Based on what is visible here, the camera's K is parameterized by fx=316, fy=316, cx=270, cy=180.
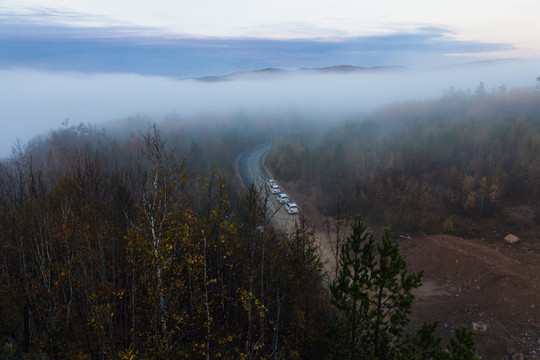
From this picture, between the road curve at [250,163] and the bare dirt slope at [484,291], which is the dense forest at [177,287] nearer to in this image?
the bare dirt slope at [484,291]

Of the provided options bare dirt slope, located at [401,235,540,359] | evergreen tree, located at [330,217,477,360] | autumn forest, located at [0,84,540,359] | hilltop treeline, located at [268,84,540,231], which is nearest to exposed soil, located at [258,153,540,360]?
bare dirt slope, located at [401,235,540,359]

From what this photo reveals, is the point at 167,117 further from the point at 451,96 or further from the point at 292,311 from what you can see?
the point at 292,311

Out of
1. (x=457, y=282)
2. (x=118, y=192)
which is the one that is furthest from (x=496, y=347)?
(x=118, y=192)

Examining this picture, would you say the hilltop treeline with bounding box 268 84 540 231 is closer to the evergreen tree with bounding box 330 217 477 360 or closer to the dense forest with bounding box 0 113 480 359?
the dense forest with bounding box 0 113 480 359

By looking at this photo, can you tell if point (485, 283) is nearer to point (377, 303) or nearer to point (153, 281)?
point (377, 303)

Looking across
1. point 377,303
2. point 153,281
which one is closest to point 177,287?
point 153,281

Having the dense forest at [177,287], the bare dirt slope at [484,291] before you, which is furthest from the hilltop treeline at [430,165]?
the dense forest at [177,287]

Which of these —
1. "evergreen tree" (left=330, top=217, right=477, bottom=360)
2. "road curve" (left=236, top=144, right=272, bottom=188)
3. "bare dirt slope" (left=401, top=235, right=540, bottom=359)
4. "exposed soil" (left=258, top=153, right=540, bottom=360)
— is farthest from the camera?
"road curve" (left=236, top=144, right=272, bottom=188)
